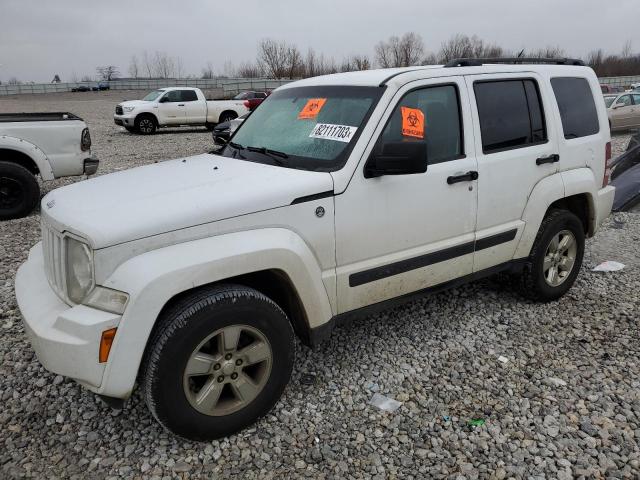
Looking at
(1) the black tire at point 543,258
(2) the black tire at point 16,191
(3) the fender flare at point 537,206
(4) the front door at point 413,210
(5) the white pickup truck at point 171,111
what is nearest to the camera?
(4) the front door at point 413,210

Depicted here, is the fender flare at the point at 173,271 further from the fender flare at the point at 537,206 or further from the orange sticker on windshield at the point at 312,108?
the fender flare at the point at 537,206

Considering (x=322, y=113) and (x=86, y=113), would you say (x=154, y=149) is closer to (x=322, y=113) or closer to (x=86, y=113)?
(x=322, y=113)

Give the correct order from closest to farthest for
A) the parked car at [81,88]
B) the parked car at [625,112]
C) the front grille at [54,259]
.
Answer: the front grille at [54,259] → the parked car at [625,112] → the parked car at [81,88]

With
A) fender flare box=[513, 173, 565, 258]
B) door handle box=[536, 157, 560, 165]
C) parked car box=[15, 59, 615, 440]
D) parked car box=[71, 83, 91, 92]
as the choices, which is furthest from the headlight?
parked car box=[71, 83, 91, 92]

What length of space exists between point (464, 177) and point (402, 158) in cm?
76

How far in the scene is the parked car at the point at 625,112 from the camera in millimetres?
16078

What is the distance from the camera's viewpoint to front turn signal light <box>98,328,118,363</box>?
2239 millimetres

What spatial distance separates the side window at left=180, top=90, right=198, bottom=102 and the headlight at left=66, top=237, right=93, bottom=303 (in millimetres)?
18243

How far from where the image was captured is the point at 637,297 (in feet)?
14.5

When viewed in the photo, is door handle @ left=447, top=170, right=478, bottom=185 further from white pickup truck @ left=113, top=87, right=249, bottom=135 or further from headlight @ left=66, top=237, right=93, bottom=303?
white pickup truck @ left=113, top=87, right=249, bottom=135

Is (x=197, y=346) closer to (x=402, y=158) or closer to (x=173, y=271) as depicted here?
(x=173, y=271)

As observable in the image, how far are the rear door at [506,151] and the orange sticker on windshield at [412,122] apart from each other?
1.54 ft

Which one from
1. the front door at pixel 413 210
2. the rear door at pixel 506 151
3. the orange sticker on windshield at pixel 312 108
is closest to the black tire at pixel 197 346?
the front door at pixel 413 210

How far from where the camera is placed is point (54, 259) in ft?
8.63
